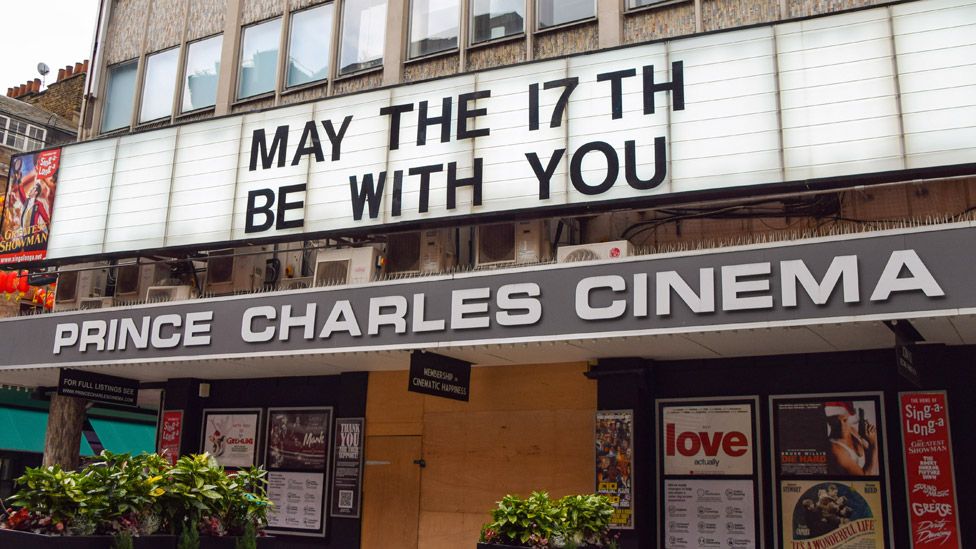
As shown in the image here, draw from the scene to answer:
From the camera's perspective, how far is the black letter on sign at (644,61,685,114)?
1183cm

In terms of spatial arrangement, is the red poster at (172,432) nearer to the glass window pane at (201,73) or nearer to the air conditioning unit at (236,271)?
the air conditioning unit at (236,271)

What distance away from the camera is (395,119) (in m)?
13.8

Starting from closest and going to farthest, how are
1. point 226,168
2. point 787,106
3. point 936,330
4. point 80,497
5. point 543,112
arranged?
point 80,497 → point 936,330 → point 787,106 → point 543,112 → point 226,168

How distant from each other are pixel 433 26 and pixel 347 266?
4.53m

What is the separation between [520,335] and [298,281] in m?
5.31

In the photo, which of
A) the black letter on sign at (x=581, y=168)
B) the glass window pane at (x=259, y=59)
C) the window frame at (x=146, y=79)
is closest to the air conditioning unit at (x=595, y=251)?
the black letter on sign at (x=581, y=168)

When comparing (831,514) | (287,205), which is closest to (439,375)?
(287,205)

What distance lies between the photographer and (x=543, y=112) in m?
12.7

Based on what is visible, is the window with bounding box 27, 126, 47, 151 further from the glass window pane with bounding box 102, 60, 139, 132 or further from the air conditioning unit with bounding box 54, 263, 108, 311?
the air conditioning unit with bounding box 54, 263, 108, 311

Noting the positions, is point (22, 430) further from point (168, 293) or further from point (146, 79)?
point (146, 79)

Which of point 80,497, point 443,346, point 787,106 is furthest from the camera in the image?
point 443,346

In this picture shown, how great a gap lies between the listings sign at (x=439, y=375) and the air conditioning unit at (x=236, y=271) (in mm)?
4563

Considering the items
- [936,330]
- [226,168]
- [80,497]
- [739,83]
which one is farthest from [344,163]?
[936,330]

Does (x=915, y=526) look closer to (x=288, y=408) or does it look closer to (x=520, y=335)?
(x=520, y=335)
